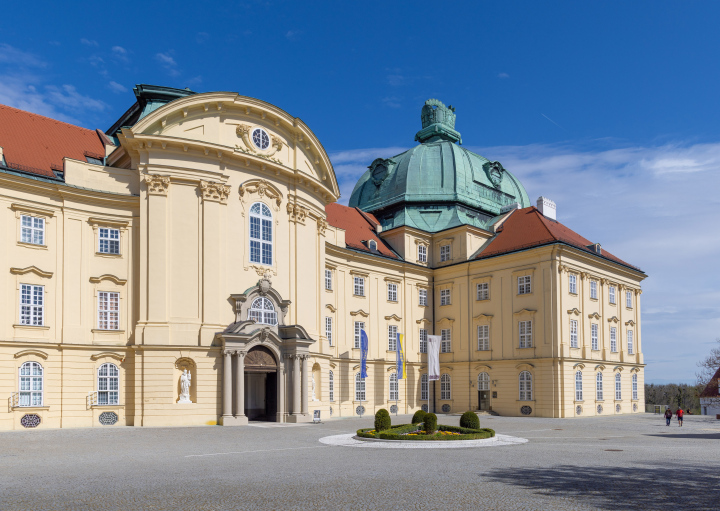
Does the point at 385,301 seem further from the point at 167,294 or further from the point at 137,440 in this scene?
the point at 137,440

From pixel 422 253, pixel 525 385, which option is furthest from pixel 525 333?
pixel 422 253

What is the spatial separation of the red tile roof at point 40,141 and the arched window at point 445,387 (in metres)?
29.2

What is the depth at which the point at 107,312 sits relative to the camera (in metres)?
33.5

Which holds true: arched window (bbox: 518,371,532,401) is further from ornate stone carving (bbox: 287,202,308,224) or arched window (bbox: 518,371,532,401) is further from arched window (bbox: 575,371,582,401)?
ornate stone carving (bbox: 287,202,308,224)

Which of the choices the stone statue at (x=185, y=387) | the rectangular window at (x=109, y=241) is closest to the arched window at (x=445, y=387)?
the stone statue at (x=185, y=387)

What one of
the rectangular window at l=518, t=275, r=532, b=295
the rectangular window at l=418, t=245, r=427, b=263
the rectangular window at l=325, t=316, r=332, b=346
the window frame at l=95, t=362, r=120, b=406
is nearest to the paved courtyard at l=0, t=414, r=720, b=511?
the window frame at l=95, t=362, r=120, b=406

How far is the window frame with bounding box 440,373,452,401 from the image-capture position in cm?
5156

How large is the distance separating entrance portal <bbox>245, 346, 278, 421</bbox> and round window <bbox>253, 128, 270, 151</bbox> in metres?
11.1

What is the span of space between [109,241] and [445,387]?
92.6 ft

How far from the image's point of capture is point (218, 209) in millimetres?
35219

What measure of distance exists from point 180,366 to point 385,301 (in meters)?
20.3

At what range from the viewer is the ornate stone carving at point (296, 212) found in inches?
1523

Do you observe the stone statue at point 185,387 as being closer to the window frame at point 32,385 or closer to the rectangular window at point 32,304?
the window frame at point 32,385

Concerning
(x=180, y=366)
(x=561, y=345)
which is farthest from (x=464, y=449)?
(x=561, y=345)
